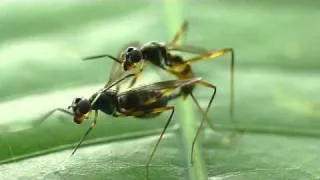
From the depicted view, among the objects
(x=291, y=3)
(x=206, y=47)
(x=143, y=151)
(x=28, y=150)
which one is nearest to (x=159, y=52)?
(x=206, y=47)

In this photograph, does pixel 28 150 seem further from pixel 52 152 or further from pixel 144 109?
pixel 144 109

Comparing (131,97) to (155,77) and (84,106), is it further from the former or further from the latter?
(155,77)

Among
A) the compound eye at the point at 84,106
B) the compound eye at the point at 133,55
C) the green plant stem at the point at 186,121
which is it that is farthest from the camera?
the compound eye at the point at 133,55

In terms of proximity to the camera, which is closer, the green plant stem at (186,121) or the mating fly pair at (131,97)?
the green plant stem at (186,121)

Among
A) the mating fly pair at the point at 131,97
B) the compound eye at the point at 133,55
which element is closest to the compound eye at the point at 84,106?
the mating fly pair at the point at 131,97

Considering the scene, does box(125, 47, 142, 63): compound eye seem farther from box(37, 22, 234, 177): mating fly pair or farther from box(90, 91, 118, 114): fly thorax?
box(90, 91, 118, 114): fly thorax

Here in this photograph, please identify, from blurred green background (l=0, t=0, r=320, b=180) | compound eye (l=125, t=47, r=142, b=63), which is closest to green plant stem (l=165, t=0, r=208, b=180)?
blurred green background (l=0, t=0, r=320, b=180)

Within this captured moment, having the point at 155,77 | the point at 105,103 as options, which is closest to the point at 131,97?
the point at 105,103

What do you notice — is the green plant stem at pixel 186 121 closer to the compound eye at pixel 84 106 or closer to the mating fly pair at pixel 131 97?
the mating fly pair at pixel 131 97
